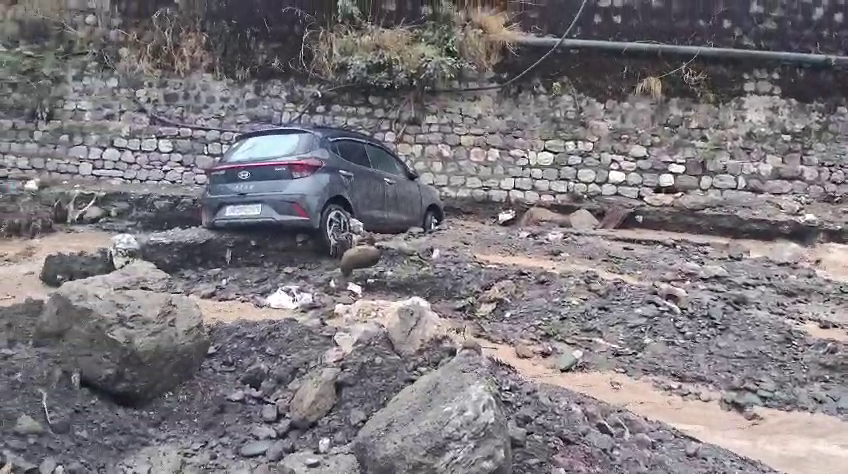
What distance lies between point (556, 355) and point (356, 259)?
2339 mm

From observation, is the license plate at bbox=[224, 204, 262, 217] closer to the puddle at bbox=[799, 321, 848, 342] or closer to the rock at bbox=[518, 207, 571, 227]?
the rock at bbox=[518, 207, 571, 227]

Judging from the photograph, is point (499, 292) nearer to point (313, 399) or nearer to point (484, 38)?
point (313, 399)

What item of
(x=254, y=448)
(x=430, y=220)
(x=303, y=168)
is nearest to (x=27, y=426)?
(x=254, y=448)

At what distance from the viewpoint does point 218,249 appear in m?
8.35

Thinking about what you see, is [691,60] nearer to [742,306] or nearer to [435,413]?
[742,306]

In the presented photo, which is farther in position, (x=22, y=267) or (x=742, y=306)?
(x=22, y=267)

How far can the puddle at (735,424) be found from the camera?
4969 mm

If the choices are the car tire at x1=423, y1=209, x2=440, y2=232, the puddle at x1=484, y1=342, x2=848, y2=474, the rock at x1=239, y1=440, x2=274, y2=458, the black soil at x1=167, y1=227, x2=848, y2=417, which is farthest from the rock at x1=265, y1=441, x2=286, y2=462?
the car tire at x1=423, y1=209, x2=440, y2=232

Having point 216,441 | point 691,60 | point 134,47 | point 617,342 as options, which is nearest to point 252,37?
point 134,47

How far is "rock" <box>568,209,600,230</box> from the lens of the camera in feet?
39.6

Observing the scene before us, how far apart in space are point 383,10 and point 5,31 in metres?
6.28

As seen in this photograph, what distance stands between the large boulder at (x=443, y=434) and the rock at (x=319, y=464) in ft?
0.17

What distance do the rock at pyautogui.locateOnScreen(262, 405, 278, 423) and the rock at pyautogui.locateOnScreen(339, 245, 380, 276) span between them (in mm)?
3437

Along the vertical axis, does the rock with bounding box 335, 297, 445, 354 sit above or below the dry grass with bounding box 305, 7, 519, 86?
below
